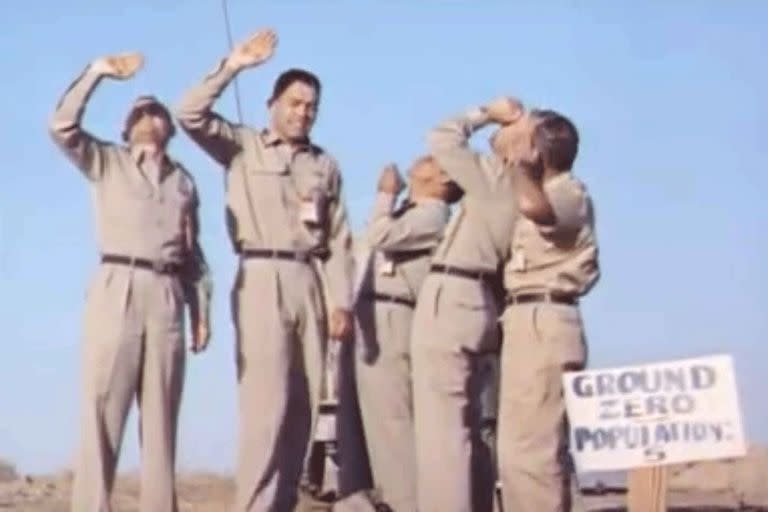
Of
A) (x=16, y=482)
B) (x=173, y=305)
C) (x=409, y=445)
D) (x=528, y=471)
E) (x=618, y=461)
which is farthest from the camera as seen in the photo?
(x=16, y=482)

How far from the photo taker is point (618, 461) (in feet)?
26.8

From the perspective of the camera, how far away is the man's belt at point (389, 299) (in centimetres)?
1074

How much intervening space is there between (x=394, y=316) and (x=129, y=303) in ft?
5.37

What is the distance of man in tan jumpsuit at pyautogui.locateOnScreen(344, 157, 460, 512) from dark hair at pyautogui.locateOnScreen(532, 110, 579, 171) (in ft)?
5.59

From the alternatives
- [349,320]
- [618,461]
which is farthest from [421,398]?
[618,461]

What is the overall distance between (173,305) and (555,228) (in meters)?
1.99

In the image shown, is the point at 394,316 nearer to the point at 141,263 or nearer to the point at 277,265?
Answer: the point at 277,265

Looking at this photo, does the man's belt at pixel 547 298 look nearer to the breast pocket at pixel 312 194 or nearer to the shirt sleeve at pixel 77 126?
the breast pocket at pixel 312 194

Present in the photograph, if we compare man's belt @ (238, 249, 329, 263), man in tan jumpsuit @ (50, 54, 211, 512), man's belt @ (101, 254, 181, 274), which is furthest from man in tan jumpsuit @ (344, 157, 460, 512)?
man's belt @ (101, 254, 181, 274)

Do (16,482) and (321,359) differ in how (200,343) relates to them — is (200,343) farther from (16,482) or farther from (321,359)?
(16,482)

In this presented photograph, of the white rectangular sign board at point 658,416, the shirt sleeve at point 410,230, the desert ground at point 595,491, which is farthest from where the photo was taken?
the desert ground at point 595,491

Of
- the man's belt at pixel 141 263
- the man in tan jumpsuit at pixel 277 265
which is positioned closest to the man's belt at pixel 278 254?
the man in tan jumpsuit at pixel 277 265

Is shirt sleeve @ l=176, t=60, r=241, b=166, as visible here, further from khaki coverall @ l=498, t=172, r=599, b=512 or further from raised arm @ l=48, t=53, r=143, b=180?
khaki coverall @ l=498, t=172, r=599, b=512

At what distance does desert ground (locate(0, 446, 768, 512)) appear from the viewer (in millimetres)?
12539
